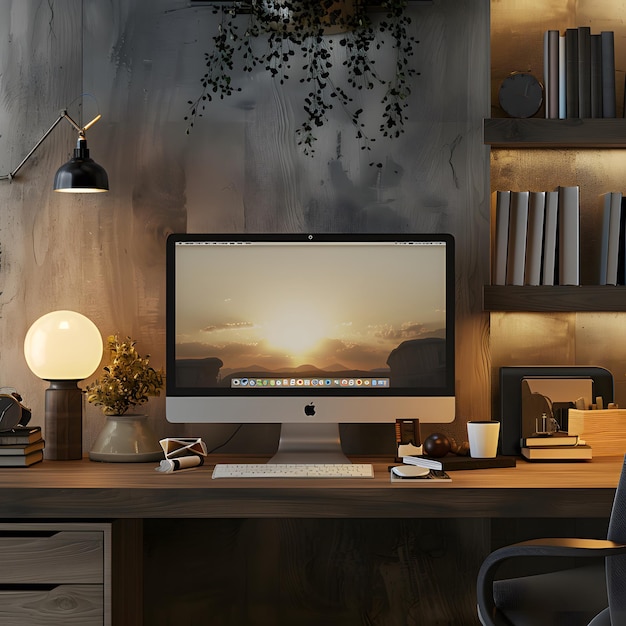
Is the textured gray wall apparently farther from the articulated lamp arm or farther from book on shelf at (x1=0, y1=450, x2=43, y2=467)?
book on shelf at (x1=0, y1=450, x2=43, y2=467)

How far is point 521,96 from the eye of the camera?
2562mm

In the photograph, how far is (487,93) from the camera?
260 centimetres

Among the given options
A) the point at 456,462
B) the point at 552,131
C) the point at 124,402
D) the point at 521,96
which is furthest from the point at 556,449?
the point at 124,402

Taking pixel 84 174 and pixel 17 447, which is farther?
pixel 84 174

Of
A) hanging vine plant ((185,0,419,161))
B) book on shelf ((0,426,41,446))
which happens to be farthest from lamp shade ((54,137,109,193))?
book on shelf ((0,426,41,446))

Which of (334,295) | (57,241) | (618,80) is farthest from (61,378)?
(618,80)

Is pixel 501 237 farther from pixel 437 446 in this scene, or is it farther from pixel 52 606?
pixel 52 606

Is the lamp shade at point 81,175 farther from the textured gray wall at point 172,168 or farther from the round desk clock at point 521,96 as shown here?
the round desk clock at point 521,96

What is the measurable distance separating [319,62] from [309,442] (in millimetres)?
1183

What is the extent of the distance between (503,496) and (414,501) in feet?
0.69

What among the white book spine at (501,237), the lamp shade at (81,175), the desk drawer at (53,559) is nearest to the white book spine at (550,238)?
the white book spine at (501,237)

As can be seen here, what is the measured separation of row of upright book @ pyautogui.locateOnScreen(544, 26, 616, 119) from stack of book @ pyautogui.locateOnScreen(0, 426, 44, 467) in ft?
5.89

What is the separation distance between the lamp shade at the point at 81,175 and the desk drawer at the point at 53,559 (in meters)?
0.98

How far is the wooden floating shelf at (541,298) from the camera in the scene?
2.50m
